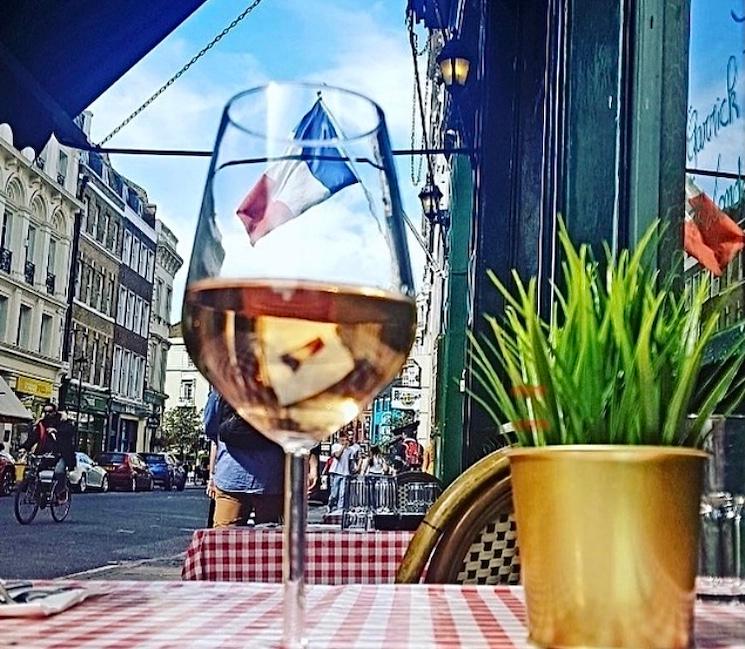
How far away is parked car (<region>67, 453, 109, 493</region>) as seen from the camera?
44.4 feet

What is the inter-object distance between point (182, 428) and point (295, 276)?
61.4ft

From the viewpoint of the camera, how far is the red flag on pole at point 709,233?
1.14 meters

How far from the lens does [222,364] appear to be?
37 cm

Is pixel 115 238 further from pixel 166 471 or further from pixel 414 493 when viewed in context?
pixel 414 493

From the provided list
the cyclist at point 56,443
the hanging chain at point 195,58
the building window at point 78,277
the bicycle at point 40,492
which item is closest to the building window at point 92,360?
the building window at point 78,277

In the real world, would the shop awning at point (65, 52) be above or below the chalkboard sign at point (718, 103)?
above

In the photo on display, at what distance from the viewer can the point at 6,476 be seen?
11.4m

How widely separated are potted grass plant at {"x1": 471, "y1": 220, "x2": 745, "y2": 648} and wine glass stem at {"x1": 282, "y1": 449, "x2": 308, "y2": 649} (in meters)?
0.09

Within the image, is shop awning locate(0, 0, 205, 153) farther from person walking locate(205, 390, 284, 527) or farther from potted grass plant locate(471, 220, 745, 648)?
potted grass plant locate(471, 220, 745, 648)

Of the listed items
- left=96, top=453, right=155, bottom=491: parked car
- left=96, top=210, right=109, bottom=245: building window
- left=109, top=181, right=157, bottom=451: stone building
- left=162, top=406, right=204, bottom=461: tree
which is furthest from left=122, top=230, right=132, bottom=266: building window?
left=96, top=453, right=155, bottom=491: parked car

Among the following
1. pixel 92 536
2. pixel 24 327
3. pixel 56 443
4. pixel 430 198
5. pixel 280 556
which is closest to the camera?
pixel 280 556

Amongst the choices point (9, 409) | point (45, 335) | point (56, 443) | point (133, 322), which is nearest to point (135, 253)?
point (133, 322)

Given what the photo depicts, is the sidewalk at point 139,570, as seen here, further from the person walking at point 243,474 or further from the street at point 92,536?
the person walking at point 243,474

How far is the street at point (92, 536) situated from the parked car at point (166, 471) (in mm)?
2845
